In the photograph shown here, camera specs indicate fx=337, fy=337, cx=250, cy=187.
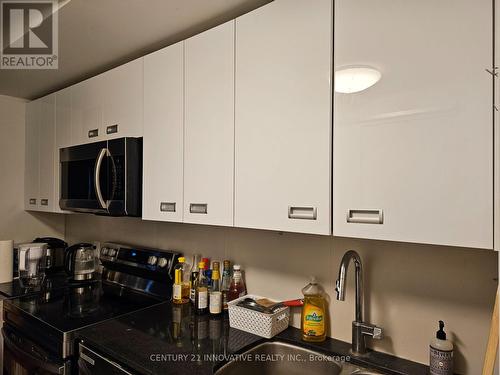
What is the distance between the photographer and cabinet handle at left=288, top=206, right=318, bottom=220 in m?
1.06

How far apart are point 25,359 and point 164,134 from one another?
1255mm

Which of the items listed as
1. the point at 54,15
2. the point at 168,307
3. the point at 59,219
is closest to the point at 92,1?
the point at 54,15

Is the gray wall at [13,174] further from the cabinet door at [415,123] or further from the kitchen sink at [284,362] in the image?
the cabinet door at [415,123]

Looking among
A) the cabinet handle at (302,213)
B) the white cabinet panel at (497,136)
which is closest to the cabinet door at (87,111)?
the cabinet handle at (302,213)

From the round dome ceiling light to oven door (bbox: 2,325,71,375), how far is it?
4.98 ft

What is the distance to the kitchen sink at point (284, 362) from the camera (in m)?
1.22

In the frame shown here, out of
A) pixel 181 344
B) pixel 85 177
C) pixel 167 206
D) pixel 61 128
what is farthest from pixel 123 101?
pixel 181 344

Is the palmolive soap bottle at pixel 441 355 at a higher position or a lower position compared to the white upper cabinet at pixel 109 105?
lower

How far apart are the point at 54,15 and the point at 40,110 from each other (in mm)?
1183

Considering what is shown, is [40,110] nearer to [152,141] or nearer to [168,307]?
[152,141]

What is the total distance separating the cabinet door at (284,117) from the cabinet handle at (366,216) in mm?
69

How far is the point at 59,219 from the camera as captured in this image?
113 inches

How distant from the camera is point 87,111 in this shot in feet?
6.40

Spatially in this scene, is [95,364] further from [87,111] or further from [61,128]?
[61,128]
